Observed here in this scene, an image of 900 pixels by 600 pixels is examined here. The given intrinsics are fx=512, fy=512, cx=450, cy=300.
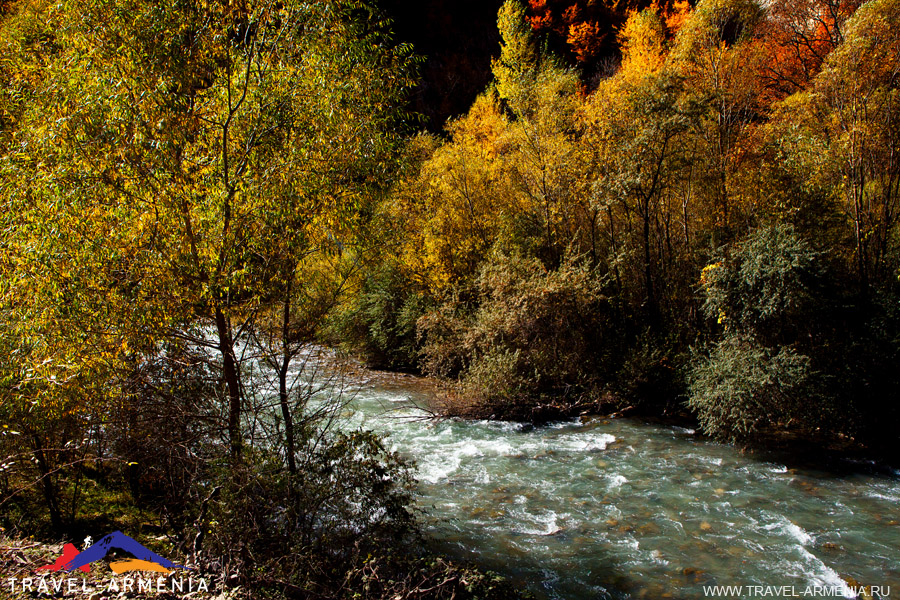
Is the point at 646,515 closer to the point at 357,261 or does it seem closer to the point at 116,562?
the point at 357,261

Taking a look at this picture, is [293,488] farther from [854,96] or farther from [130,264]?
[854,96]

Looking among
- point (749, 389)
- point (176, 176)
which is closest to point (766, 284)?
point (749, 389)

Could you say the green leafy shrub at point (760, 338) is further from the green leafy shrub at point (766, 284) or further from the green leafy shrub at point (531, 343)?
the green leafy shrub at point (531, 343)

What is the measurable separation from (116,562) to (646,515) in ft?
23.3

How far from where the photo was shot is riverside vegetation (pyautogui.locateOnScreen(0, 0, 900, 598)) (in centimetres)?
543

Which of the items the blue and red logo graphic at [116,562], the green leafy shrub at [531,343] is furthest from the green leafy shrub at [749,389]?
the blue and red logo graphic at [116,562]

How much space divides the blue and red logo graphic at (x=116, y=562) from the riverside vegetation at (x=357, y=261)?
0.87ft

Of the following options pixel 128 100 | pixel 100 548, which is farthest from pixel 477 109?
pixel 100 548

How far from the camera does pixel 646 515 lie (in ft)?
26.5

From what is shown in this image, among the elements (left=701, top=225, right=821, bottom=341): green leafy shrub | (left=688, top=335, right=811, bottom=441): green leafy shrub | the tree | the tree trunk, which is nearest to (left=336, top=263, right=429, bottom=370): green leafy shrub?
(left=701, top=225, right=821, bottom=341): green leafy shrub

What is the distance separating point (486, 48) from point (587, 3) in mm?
8877

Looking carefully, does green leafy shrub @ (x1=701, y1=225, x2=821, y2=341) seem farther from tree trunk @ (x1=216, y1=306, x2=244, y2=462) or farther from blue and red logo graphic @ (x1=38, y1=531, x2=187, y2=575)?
blue and red logo graphic @ (x1=38, y1=531, x2=187, y2=575)

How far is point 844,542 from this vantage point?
7137 mm

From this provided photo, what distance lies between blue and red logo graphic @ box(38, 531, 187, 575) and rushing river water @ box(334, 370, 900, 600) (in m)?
3.45
